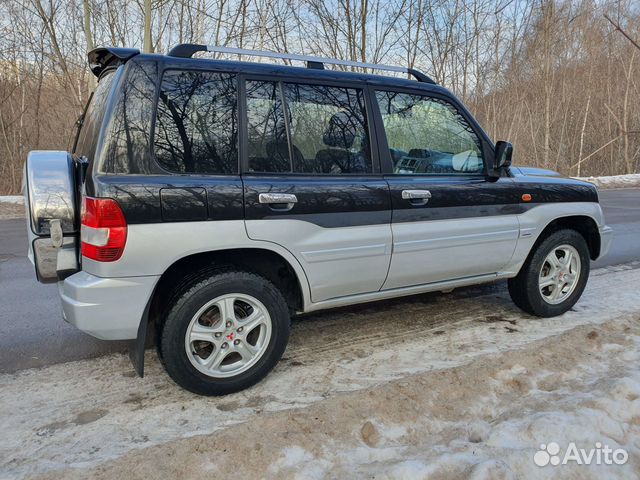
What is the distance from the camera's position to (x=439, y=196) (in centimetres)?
350

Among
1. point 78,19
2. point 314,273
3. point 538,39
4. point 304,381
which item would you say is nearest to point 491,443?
point 304,381

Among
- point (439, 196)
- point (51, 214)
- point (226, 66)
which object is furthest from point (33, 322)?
→ point (439, 196)

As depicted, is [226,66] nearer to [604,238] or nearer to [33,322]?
[33,322]

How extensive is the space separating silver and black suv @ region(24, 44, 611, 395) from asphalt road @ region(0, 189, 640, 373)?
943 millimetres

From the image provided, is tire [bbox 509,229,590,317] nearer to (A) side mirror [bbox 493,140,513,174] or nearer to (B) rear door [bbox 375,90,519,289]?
(B) rear door [bbox 375,90,519,289]

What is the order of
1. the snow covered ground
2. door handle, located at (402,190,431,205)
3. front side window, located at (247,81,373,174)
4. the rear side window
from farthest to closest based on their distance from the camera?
door handle, located at (402,190,431,205) < front side window, located at (247,81,373,174) < the rear side window < the snow covered ground

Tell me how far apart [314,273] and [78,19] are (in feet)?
53.0

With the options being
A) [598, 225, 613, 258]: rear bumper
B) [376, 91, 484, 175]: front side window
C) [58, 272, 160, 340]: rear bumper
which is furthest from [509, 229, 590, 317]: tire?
[58, 272, 160, 340]: rear bumper

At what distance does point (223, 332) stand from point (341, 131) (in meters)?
1.56

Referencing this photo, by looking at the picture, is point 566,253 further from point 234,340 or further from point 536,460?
point 234,340

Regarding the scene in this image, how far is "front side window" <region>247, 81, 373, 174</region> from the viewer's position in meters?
2.98

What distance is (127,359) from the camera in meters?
3.45

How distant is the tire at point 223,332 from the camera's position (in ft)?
9.02

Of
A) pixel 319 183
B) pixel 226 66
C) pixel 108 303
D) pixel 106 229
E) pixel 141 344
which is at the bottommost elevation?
pixel 141 344
